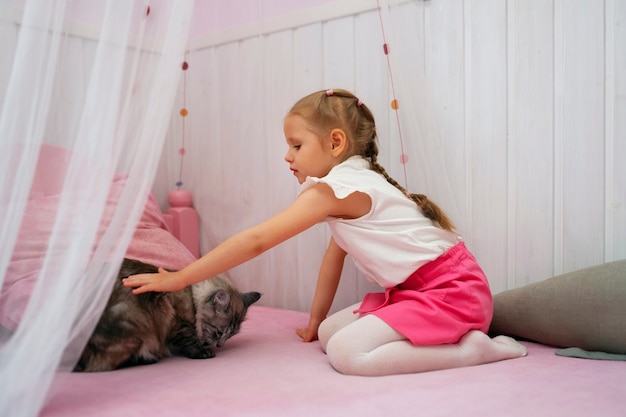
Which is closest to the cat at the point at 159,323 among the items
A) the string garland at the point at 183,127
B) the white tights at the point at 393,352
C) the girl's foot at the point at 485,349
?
the white tights at the point at 393,352

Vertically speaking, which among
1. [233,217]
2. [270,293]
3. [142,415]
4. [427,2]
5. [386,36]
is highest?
[427,2]

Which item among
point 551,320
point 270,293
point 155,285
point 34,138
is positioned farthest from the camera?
point 270,293

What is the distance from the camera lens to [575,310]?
5.19 ft

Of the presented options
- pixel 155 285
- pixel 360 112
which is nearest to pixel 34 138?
pixel 155 285

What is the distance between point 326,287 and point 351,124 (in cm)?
54

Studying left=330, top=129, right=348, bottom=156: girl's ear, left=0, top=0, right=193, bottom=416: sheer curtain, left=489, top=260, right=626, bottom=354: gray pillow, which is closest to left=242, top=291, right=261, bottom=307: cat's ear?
left=330, top=129, right=348, bottom=156: girl's ear

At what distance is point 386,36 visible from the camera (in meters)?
1.97

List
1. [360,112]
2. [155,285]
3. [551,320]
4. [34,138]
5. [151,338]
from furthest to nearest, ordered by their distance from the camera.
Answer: [360,112]
[551,320]
[151,338]
[155,285]
[34,138]

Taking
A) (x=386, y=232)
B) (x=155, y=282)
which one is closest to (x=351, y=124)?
(x=386, y=232)

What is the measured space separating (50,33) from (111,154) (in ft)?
0.83

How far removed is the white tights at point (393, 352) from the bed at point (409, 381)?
33 mm

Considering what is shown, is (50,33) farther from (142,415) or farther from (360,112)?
(360,112)

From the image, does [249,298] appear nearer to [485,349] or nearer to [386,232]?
[386,232]

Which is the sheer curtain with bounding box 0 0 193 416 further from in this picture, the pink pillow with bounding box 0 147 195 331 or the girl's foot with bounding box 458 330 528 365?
the girl's foot with bounding box 458 330 528 365
